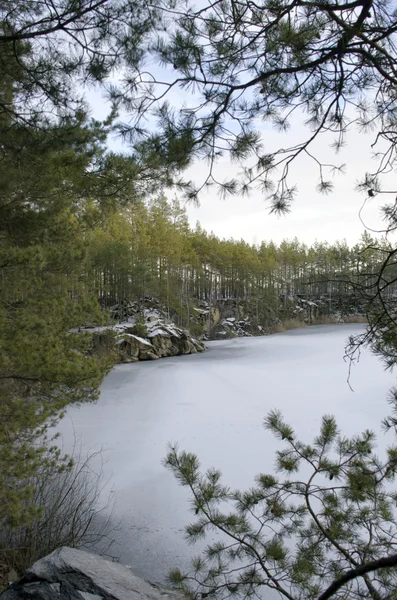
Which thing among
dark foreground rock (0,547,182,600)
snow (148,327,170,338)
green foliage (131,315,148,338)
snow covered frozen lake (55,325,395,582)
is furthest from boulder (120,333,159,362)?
dark foreground rock (0,547,182,600)

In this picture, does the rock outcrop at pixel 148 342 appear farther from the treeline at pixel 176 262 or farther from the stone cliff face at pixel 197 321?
the treeline at pixel 176 262

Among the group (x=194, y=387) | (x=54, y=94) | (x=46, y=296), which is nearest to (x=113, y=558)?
(x=46, y=296)

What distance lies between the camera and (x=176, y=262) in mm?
16359

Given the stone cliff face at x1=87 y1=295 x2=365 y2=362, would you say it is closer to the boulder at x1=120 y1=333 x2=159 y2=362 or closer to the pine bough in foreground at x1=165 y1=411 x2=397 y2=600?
the boulder at x1=120 y1=333 x2=159 y2=362

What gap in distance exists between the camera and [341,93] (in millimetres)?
1530

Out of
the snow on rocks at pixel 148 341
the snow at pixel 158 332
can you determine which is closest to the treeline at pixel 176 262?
the snow on rocks at pixel 148 341

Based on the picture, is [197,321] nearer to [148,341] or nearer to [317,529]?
[148,341]

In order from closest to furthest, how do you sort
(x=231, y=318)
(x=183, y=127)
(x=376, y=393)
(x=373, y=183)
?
(x=373, y=183), (x=183, y=127), (x=376, y=393), (x=231, y=318)

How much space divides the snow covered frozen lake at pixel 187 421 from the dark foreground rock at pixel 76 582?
1.52 feet

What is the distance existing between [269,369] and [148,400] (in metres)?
3.23

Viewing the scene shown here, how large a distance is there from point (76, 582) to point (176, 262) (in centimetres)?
1496

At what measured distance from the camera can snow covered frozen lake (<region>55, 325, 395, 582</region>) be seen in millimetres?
2830

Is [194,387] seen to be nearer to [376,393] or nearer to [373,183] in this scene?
[376,393]

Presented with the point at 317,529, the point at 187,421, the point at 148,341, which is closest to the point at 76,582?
the point at 317,529
